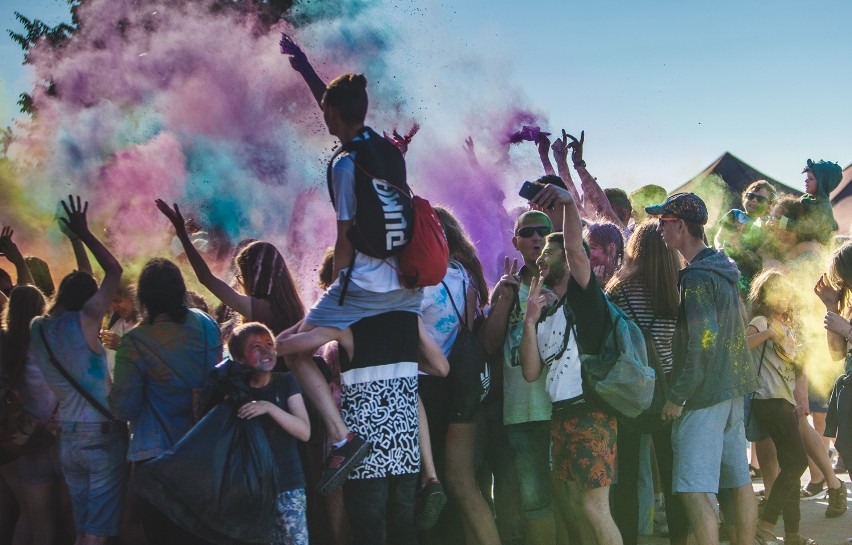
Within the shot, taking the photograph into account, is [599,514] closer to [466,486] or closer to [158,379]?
[466,486]

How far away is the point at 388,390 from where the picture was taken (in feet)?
13.4

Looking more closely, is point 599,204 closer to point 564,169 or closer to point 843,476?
point 564,169

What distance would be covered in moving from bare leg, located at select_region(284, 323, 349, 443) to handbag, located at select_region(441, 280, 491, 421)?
93 cm

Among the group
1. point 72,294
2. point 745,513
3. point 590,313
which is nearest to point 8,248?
point 72,294

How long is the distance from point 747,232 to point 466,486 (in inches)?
145

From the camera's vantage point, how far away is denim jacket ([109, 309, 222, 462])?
4348 mm

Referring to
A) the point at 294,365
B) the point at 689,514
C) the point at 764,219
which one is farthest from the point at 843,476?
the point at 294,365

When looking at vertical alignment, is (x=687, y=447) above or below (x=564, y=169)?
below

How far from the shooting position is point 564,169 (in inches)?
293

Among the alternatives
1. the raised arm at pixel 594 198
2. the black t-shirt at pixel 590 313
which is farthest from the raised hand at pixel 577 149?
the black t-shirt at pixel 590 313

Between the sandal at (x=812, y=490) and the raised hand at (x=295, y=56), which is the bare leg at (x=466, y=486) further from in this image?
the sandal at (x=812, y=490)

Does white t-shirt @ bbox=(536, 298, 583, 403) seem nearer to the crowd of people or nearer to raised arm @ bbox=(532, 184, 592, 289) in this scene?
the crowd of people

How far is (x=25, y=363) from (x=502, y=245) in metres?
3.71

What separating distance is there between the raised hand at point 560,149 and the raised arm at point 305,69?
325cm
